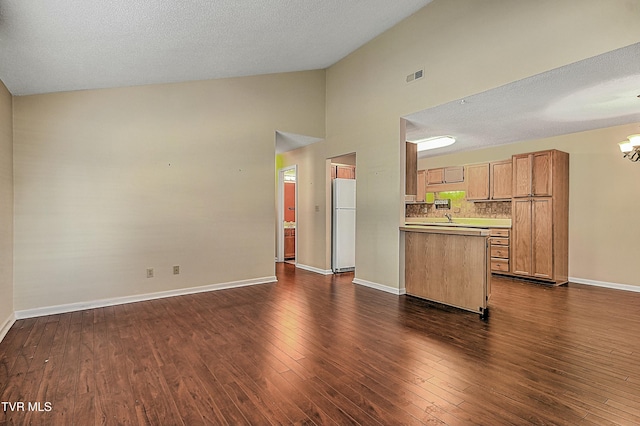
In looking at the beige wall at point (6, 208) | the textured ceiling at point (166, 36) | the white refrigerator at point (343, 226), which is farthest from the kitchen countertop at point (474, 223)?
the beige wall at point (6, 208)

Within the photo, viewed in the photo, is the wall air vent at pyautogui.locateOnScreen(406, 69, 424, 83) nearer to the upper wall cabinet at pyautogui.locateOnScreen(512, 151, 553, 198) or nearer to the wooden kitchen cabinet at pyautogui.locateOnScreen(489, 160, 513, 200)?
the upper wall cabinet at pyautogui.locateOnScreen(512, 151, 553, 198)

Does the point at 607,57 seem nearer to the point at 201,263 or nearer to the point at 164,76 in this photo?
the point at 164,76

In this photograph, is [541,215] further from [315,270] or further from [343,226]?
[315,270]

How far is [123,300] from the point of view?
13.5ft

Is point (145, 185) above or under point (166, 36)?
under

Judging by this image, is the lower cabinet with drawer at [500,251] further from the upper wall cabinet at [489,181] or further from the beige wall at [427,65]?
the beige wall at [427,65]

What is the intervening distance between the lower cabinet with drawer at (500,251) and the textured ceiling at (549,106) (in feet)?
5.75

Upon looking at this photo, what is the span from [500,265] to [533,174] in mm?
1772

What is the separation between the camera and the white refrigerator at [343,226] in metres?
6.12

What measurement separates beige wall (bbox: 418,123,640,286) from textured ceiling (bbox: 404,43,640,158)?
0.89ft

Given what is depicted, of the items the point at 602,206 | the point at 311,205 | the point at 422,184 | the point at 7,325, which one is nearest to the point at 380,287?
the point at 311,205

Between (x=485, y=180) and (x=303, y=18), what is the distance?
4.77m

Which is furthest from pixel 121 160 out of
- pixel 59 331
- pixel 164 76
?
pixel 59 331

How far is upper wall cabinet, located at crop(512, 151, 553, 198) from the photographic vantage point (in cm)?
529
